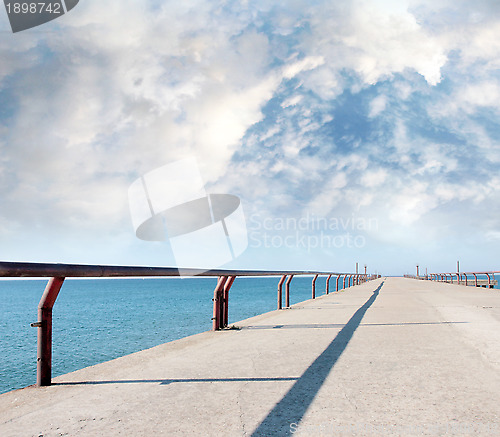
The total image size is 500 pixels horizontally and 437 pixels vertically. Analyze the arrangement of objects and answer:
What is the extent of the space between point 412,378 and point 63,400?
2970 millimetres

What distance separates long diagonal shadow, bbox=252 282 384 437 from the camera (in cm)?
246

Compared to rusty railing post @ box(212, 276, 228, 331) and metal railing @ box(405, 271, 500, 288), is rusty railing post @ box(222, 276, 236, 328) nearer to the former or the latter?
rusty railing post @ box(212, 276, 228, 331)

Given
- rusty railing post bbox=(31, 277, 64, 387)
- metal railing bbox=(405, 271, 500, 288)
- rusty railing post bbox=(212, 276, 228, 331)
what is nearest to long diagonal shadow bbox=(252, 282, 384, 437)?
rusty railing post bbox=(31, 277, 64, 387)

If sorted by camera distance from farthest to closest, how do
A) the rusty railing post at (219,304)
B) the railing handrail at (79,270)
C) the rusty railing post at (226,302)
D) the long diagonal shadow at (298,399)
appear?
the rusty railing post at (226,302)
the rusty railing post at (219,304)
the railing handrail at (79,270)
the long diagonal shadow at (298,399)

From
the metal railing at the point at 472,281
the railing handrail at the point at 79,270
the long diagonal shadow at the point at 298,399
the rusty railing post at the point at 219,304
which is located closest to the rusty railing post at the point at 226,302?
the rusty railing post at the point at 219,304

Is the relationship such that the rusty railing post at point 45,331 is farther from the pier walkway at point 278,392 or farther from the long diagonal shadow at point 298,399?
the long diagonal shadow at point 298,399

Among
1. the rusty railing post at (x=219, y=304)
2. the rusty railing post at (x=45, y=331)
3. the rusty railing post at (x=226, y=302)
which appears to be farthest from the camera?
the rusty railing post at (x=226, y=302)

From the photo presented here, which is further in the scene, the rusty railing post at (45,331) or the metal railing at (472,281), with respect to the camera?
the metal railing at (472,281)

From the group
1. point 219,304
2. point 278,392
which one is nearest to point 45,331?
point 278,392

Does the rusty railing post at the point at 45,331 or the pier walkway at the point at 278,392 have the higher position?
the rusty railing post at the point at 45,331

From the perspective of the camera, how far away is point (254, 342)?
220 inches

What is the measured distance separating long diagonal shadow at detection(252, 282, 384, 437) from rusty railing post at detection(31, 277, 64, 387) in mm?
2103

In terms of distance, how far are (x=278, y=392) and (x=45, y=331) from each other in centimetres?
208

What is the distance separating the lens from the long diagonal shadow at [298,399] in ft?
8.05
